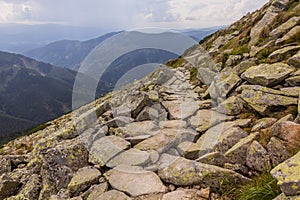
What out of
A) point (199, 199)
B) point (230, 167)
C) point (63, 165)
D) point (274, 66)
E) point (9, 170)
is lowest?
point (9, 170)

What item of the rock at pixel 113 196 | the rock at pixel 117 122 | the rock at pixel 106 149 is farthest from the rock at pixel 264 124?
the rock at pixel 117 122

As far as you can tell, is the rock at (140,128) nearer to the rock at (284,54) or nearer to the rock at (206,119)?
the rock at (206,119)

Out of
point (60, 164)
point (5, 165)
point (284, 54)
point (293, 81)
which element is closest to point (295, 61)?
point (293, 81)

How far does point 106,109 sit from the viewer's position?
16.0 m

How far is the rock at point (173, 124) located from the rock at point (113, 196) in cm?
492

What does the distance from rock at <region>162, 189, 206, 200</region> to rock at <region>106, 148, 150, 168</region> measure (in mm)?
2348

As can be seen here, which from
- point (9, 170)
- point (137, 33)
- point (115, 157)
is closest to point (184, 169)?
point (115, 157)

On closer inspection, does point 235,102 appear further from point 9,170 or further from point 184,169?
point 9,170

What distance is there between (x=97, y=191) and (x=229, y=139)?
218 inches

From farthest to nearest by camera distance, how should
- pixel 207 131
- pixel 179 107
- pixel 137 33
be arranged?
pixel 137 33, pixel 179 107, pixel 207 131

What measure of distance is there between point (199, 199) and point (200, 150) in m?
2.80

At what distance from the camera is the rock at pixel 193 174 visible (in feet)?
25.7

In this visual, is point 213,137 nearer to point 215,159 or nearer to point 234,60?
point 215,159

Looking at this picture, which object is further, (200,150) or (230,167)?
(200,150)
